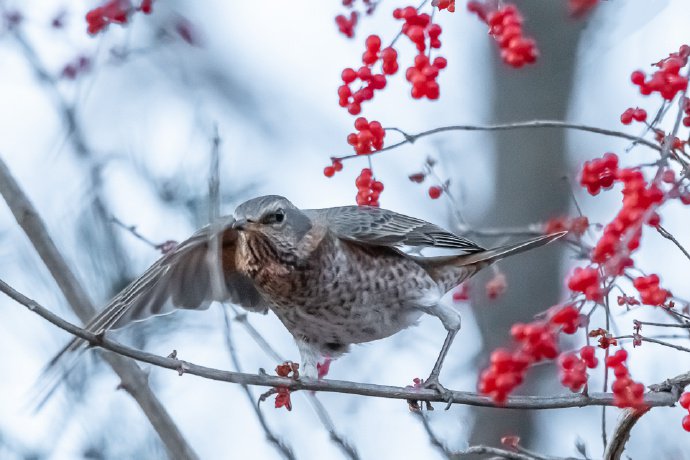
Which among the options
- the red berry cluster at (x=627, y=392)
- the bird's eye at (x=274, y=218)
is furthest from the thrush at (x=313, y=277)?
the red berry cluster at (x=627, y=392)

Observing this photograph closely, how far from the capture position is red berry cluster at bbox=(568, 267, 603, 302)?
A: 116 inches

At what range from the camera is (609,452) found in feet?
11.9

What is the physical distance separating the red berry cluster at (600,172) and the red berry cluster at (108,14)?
2.19 meters

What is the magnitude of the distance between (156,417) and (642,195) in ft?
5.52

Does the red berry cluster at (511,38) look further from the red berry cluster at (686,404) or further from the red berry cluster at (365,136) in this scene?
the red berry cluster at (686,404)

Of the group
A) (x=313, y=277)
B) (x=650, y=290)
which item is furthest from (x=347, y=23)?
(x=650, y=290)

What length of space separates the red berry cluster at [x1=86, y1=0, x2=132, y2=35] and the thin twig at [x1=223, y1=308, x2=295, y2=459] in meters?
1.92

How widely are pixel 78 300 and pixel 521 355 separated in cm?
154

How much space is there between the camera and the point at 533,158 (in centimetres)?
809

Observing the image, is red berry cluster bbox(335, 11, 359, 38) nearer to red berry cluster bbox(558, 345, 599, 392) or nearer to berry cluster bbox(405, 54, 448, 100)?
berry cluster bbox(405, 54, 448, 100)

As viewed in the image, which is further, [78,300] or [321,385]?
[321,385]

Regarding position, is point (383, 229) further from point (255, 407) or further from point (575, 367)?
point (575, 367)

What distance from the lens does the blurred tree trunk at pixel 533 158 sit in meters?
7.73

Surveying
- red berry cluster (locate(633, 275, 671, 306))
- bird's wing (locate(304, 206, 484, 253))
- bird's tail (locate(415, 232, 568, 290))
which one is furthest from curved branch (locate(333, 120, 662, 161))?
bird's tail (locate(415, 232, 568, 290))
